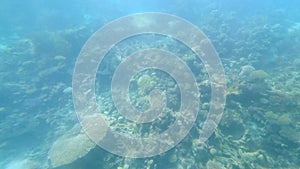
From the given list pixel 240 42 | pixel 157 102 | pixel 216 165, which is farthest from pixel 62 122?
pixel 240 42

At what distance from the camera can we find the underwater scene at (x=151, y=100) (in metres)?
6.25

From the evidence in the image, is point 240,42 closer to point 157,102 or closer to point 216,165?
point 157,102

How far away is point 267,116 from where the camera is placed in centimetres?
680

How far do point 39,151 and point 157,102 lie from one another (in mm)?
5434

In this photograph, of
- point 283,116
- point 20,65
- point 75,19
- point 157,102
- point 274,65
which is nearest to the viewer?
point 283,116

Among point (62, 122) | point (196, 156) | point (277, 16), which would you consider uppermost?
point (277, 16)

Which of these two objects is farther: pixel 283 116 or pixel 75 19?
pixel 75 19

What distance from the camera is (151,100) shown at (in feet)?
24.1

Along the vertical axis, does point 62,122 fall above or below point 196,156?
above

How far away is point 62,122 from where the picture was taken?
942 centimetres

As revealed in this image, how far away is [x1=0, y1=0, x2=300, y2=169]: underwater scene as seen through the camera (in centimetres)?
625

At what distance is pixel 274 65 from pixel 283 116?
594cm

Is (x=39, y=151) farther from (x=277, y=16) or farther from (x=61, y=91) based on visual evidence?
(x=277, y=16)

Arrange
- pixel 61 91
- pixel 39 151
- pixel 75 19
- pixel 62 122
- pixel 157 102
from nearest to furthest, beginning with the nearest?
pixel 157 102, pixel 39 151, pixel 62 122, pixel 61 91, pixel 75 19
